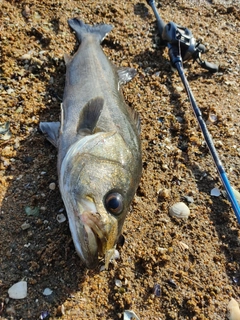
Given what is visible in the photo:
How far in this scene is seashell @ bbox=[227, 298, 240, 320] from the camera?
111 inches

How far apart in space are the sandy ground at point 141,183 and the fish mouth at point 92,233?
495 millimetres

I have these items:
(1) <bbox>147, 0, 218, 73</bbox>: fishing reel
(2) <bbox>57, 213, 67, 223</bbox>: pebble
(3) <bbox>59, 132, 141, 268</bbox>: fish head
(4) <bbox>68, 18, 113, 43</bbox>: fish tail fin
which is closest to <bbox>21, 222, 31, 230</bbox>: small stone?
(2) <bbox>57, 213, 67, 223</bbox>: pebble

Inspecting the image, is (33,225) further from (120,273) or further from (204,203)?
(204,203)

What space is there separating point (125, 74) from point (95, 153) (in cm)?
183

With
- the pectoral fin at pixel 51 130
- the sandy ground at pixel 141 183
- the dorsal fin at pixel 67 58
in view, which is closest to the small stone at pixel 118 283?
the sandy ground at pixel 141 183

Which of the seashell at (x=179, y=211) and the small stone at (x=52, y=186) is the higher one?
the seashell at (x=179, y=211)

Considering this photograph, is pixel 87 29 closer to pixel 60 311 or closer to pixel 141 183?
pixel 141 183

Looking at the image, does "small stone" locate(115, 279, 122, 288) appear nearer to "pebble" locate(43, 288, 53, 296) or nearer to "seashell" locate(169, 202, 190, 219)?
"pebble" locate(43, 288, 53, 296)

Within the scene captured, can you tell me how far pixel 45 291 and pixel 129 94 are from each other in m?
2.62

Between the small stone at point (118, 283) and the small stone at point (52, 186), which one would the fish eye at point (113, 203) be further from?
the small stone at point (52, 186)

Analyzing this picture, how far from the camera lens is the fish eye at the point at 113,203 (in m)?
2.54

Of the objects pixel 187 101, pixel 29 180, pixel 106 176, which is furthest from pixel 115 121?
pixel 187 101

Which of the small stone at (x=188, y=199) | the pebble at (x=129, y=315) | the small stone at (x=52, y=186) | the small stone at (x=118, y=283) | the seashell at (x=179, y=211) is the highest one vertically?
the small stone at (x=188, y=199)

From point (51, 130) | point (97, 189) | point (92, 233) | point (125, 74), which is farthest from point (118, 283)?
point (125, 74)
